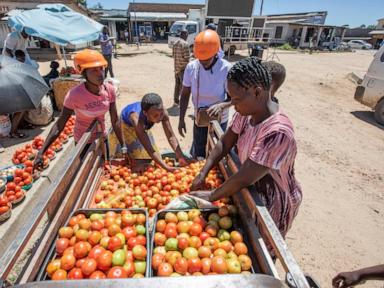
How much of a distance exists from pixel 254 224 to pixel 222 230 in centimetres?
25

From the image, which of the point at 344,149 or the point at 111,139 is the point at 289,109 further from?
the point at 111,139

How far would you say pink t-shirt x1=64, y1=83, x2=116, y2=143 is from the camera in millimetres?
2878

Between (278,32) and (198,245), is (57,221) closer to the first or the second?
(198,245)

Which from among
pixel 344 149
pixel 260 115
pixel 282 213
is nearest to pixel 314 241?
pixel 282 213

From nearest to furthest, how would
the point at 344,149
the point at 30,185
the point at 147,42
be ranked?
the point at 30,185
the point at 344,149
the point at 147,42

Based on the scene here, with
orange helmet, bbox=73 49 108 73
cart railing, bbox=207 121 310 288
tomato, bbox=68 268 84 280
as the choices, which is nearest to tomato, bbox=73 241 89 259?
tomato, bbox=68 268 84 280

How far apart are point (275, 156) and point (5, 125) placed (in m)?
6.96

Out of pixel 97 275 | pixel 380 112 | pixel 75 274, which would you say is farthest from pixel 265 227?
pixel 380 112

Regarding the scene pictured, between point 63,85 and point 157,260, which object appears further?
point 63,85

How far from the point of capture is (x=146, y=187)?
104 inches

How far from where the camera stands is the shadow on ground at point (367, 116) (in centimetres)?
847

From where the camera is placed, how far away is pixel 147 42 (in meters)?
36.8

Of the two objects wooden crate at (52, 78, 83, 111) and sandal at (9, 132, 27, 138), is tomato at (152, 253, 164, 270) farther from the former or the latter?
wooden crate at (52, 78, 83, 111)

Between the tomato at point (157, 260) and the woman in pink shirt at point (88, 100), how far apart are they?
175 centimetres
